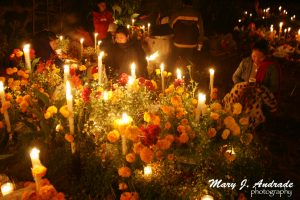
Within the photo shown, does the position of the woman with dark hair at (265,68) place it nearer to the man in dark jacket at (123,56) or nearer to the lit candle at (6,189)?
the man in dark jacket at (123,56)

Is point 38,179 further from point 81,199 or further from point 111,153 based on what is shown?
point 111,153

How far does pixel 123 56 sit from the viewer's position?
546 cm

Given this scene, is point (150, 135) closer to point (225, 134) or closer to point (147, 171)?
point (147, 171)

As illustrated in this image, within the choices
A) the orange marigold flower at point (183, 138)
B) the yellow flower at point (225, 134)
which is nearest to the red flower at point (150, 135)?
the orange marigold flower at point (183, 138)

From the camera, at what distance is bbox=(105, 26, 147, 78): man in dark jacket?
537 centimetres

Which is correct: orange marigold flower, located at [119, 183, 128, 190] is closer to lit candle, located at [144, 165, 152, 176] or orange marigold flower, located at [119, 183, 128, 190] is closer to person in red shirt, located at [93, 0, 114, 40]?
lit candle, located at [144, 165, 152, 176]

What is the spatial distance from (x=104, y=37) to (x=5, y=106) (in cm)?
460

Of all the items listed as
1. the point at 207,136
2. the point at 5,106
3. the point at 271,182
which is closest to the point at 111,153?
the point at 207,136

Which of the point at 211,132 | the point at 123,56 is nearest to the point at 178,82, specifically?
the point at 211,132

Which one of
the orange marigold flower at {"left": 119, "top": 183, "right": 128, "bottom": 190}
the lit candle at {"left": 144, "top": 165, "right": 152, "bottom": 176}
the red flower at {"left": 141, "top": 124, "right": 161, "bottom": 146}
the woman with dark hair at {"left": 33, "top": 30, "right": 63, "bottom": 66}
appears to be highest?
the woman with dark hair at {"left": 33, "top": 30, "right": 63, "bottom": 66}

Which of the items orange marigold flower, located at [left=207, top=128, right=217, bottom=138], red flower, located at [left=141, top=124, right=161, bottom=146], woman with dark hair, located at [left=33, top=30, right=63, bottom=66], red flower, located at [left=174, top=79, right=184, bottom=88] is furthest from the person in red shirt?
red flower, located at [left=141, top=124, right=161, bottom=146]

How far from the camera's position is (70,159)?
119 inches

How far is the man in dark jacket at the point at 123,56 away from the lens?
5.37 meters

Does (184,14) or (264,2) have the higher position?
(264,2)
